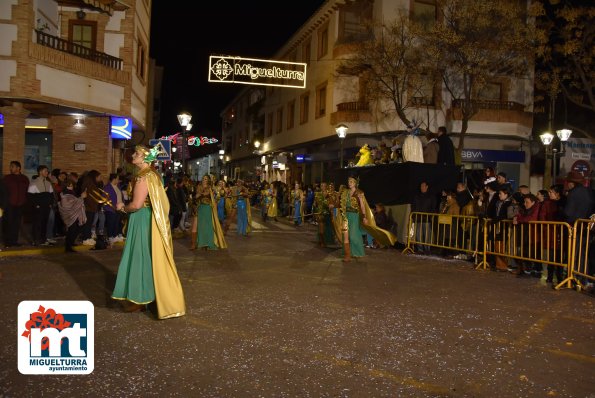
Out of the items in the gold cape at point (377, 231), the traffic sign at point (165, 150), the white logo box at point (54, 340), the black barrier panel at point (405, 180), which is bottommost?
the white logo box at point (54, 340)

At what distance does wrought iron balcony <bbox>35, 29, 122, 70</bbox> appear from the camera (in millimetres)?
16844

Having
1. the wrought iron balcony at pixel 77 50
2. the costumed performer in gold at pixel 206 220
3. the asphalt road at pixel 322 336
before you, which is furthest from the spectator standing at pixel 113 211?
the wrought iron balcony at pixel 77 50

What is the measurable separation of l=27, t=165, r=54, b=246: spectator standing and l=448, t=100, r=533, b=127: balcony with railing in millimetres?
20540

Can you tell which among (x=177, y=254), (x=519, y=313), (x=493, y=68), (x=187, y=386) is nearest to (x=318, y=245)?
(x=177, y=254)

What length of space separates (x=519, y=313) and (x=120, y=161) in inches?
798

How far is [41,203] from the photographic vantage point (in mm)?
12469

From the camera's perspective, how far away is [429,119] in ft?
90.8

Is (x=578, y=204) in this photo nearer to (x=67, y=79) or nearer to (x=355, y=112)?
(x=67, y=79)

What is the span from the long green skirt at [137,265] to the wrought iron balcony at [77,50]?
12.8 metres

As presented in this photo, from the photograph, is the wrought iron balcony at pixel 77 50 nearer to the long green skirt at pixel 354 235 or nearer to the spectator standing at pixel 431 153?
the long green skirt at pixel 354 235

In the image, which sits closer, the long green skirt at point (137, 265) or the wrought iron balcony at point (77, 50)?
the long green skirt at point (137, 265)

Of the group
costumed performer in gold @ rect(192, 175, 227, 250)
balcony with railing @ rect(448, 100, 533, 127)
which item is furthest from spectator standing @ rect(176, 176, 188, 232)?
balcony with railing @ rect(448, 100, 533, 127)

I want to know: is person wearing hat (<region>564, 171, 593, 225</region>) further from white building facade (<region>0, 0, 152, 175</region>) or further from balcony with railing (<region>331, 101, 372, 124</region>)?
balcony with railing (<region>331, 101, 372, 124</region>)

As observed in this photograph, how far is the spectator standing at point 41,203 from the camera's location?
1237cm
